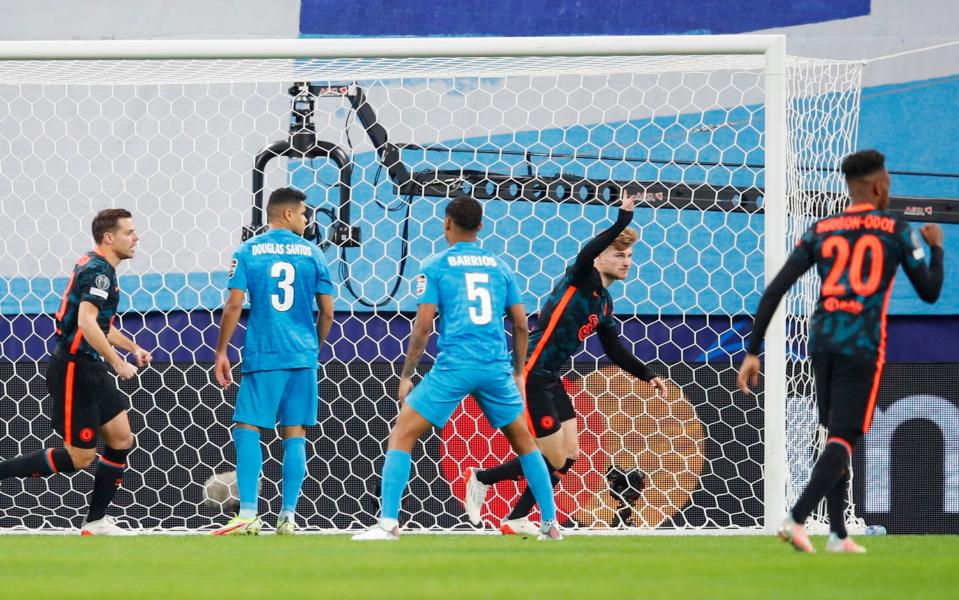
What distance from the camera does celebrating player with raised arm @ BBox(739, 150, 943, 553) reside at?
476 centimetres

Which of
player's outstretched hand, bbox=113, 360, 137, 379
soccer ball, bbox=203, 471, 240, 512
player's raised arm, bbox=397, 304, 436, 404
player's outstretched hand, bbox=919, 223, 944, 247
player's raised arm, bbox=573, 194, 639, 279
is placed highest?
player's raised arm, bbox=573, 194, 639, 279

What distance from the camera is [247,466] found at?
612cm

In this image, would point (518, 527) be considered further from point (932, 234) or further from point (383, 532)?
point (932, 234)

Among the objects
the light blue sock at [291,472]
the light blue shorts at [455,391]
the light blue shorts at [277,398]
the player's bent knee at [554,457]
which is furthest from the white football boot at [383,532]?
the player's bent knee at [554,457]

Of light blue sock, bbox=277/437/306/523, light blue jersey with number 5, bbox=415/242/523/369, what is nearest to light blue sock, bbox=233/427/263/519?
light blue sock, bbox=277/437/306/523

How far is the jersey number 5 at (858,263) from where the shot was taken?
4805mm

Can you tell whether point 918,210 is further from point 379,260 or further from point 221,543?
point 221,543

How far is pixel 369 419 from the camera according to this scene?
7.53m

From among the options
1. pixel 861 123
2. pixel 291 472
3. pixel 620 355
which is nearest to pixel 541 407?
pixel 620 355

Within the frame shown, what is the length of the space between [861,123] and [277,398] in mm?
5120

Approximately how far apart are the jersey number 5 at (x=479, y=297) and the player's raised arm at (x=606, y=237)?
801 mm

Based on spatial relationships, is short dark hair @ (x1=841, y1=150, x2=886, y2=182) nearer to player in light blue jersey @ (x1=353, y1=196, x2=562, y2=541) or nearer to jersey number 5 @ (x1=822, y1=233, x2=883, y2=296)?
jersey number 5 @ (x1=822, y1=233, x2=883, y2=296)

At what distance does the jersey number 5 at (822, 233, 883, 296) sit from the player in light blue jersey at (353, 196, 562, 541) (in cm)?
137

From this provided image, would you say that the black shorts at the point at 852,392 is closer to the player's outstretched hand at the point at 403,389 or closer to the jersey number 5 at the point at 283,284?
the player's outstretched hand at the point at 403,389
